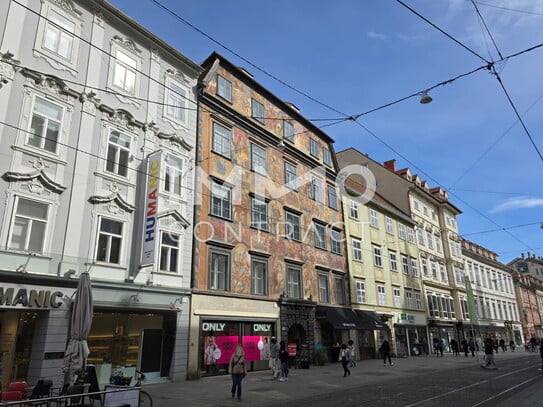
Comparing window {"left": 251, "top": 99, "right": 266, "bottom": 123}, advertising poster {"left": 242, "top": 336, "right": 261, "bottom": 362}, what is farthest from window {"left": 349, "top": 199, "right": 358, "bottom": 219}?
advertising poster {"left": 242, "top": 336, "right": 261, "bottom": 362}

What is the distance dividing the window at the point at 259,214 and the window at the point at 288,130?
6.13 meters

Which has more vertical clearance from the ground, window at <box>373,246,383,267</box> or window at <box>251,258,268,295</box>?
window at <box>373,246,383,267</box>

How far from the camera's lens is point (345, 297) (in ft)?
94.5

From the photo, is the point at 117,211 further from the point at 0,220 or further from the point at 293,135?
the point at 293,135

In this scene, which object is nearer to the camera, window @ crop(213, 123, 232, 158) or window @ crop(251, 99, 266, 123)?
window @ crop(213, 123, 232, 158)

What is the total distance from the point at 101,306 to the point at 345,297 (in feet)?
61.2

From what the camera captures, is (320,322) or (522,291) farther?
(522,291)

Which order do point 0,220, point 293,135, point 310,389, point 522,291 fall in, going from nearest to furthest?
point 0,220 → point 310,389 → point 293,135 → point 522,291

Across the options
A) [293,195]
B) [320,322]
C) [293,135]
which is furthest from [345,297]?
[293,135]

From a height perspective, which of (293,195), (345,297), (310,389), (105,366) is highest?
(293,195)

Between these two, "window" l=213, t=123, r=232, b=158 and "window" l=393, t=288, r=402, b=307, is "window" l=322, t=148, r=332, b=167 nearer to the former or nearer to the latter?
"window" l=213, t=123, r=232, b=158

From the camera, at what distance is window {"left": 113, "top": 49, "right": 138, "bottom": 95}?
56.7ft

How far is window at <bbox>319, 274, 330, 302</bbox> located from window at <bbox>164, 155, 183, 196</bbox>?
1268 centimetres

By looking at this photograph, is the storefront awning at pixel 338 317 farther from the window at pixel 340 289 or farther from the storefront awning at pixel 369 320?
the window at pixel 340 289
